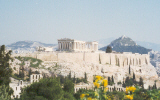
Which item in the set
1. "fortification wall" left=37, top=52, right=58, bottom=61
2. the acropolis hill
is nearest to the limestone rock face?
the acropolis hill

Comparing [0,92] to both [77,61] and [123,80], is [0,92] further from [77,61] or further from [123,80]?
[123,80]

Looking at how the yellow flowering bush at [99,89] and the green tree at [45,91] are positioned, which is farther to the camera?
the green tree at [45,91]

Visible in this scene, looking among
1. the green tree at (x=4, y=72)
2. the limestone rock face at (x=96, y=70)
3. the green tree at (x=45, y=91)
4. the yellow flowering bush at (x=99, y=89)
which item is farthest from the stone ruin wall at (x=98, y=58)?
the yellow flowering bush at (x=99, y=89)

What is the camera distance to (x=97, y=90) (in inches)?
542

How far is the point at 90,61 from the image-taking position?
72.8m

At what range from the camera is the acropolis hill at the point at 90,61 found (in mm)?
65500

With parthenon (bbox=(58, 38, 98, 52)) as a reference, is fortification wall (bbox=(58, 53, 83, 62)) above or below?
below

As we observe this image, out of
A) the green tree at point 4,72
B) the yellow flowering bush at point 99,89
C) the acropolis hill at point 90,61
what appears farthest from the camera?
the acropolis hill at point 90,61

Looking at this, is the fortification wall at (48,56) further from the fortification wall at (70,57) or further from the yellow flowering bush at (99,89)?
the yellow flowering bush at (99,89)

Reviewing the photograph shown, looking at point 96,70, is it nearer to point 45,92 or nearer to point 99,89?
point 45,92

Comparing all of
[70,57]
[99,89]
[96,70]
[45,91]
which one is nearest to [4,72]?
[45,91]

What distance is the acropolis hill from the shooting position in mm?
65500

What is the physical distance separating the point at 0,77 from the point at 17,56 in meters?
29.4

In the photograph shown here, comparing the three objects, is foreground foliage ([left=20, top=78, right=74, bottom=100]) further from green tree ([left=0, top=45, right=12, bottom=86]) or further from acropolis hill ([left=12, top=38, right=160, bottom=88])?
acropolis hill ([left=12, top=38, right=160, bottom=88])
